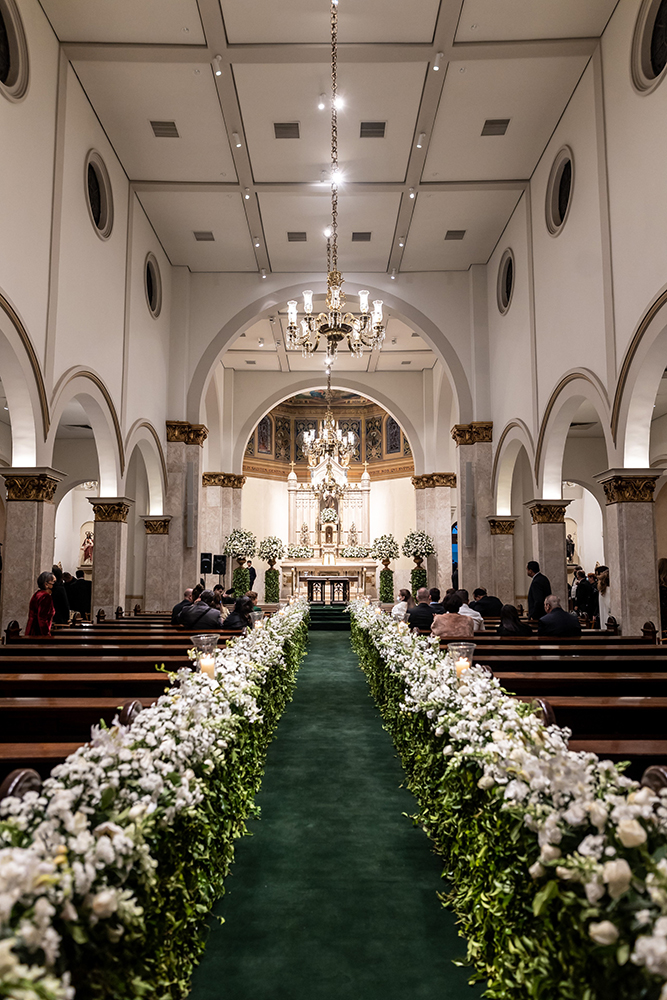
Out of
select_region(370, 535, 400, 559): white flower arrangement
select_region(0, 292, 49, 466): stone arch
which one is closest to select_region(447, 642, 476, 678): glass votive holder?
select_region(0, 292, 49, 466): stone arch

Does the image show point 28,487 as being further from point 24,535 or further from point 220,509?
point 220,509

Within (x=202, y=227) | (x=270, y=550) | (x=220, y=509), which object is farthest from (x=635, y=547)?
(x=270, y=550)

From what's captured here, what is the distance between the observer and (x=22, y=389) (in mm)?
7973

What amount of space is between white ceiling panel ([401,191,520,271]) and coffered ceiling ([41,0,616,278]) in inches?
1.5

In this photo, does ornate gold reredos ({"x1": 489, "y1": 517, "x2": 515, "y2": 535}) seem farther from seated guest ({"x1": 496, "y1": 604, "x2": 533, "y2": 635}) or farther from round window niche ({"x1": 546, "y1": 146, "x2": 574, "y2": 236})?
seated guest ({"x1": 496, "y1": 604, "x2": 533, "y2": 635})

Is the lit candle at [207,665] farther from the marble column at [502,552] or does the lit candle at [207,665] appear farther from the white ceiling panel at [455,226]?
the marble column at [502,552]

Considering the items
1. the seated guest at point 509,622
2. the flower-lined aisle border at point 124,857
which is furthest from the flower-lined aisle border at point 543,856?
the seated guest at point 509,622

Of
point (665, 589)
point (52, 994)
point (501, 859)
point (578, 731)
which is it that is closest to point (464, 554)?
point (665, 589)

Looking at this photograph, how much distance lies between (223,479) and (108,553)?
8.22 meters

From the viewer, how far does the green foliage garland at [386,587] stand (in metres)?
19.7

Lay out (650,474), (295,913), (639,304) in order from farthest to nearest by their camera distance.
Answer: (650,474) < (639,304) < (295,913)

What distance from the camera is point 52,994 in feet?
3.98

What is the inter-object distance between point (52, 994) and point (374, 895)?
250 cm

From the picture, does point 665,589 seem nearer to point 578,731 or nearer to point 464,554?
point 464,554
